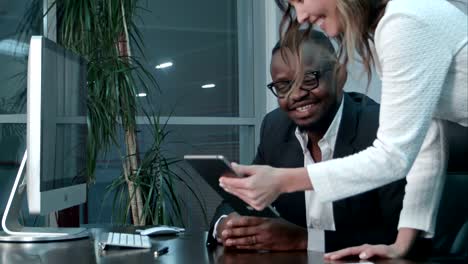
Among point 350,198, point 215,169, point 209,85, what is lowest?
point 350,198

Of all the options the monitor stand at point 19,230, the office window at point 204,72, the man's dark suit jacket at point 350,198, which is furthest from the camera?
the office window at point 204,72

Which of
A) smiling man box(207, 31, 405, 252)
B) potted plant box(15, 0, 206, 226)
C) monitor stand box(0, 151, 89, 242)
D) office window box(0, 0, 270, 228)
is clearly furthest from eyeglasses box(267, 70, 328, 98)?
office window box(0, 0, 270, 228)

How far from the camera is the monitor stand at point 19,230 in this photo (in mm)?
1908

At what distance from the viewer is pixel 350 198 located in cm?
194

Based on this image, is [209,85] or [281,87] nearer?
[281,87]

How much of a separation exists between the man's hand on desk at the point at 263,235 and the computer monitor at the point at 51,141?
508 mm

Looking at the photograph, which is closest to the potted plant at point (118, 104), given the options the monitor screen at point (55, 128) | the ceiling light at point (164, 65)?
the ceiling light at point (164, 65)

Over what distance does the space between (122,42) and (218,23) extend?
53.5 inches

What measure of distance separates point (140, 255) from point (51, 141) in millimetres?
456

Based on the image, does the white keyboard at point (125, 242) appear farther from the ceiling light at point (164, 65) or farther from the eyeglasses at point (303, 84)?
the ceiling light at point (164, 65)

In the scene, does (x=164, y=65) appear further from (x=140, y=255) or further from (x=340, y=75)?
(x=140, y=255)

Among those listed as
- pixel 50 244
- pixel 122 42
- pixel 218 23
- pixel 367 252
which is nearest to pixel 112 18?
pixel 122 42

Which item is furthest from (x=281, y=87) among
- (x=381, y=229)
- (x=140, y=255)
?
(x=140, y=255)

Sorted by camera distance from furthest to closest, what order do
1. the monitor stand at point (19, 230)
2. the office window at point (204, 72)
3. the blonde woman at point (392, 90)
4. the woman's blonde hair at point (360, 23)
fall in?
the office window at point (204, 72) → the monitor stand at point (19, 230) → the woman's blonde hair at point (360, 23) → the blonde woman at point (392, 90)
